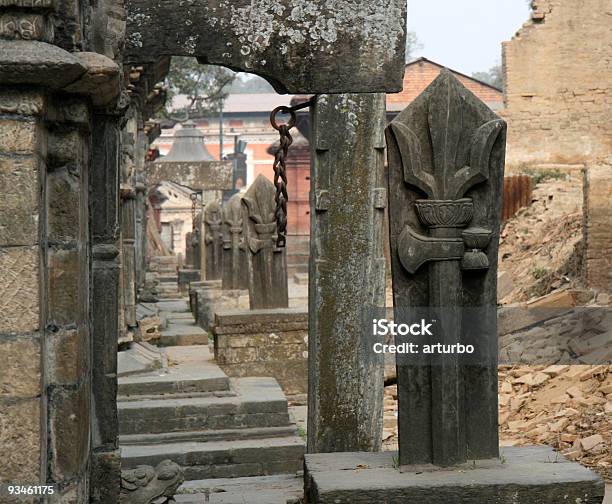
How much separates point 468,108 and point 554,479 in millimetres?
1762

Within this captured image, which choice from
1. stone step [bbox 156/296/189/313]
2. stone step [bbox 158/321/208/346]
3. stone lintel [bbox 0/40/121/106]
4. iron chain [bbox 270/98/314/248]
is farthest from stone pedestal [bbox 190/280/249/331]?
stone lintel [bbox 0/40/121/106]

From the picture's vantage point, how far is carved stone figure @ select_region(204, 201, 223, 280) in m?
21.5

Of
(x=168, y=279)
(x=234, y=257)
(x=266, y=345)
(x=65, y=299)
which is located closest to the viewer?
(x=65, y=299)

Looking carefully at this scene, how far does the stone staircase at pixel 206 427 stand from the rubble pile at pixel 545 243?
24.6 feet

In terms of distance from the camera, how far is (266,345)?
40.5ft

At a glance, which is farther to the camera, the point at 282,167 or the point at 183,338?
the point at 183,338

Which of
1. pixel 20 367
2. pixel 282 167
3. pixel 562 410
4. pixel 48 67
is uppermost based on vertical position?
pixel 48 67

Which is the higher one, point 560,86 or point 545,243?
point 560,86

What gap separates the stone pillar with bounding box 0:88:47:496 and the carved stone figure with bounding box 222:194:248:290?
11.7 m

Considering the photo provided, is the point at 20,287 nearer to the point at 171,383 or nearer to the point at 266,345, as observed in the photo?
the point at 171,383

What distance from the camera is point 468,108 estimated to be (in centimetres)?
552

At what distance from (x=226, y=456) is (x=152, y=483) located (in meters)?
3.18

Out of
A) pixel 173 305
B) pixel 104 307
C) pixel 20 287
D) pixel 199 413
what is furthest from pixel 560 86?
pixel 20 287

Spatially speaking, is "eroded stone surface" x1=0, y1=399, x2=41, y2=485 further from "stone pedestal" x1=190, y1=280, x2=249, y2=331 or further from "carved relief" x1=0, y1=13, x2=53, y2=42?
"stone pedestal" x1=190, y1=280, x2=249, y2=331
